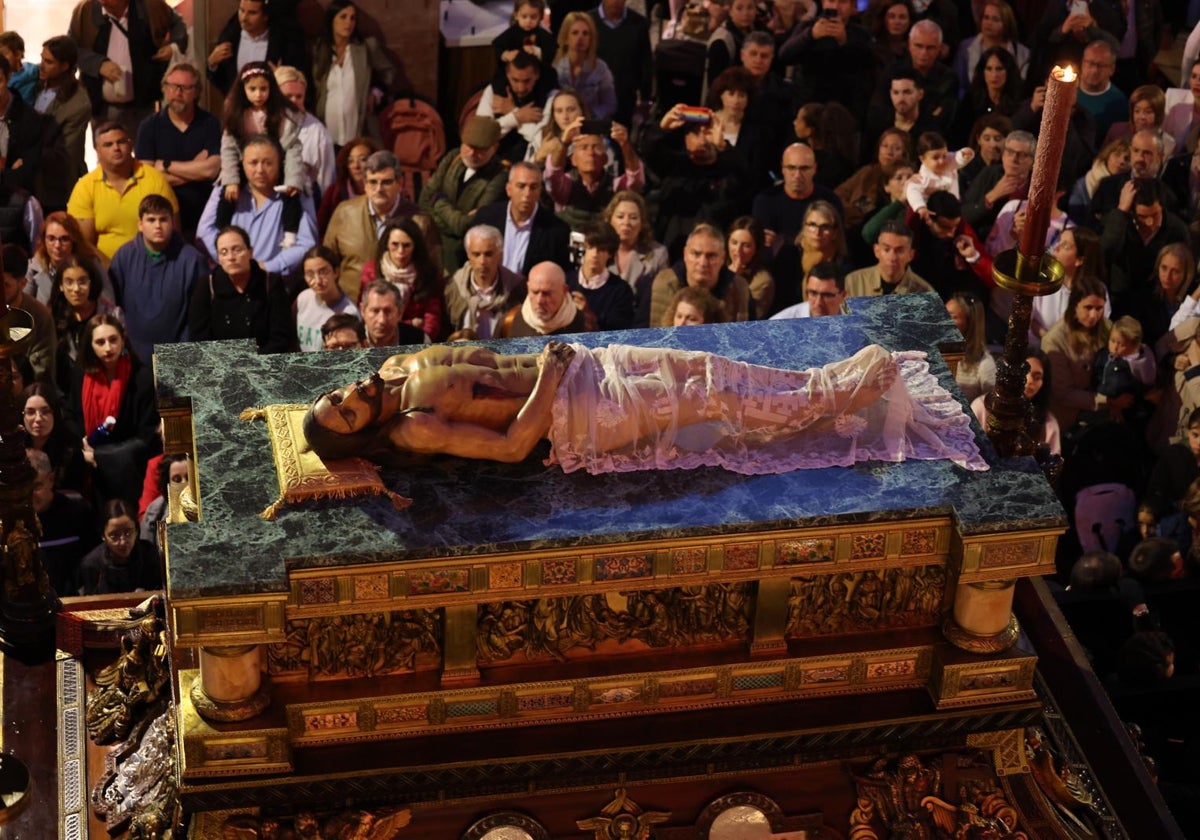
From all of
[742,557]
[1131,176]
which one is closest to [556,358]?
[742,557]

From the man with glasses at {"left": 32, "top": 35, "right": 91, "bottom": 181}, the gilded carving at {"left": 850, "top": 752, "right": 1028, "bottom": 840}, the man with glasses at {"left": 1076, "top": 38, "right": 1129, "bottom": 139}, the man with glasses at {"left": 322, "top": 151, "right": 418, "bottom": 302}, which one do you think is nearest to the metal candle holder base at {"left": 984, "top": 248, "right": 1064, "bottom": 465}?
the gilded carving at {"left": 850, "top": 752, "right": 1028, "bottom": 840}

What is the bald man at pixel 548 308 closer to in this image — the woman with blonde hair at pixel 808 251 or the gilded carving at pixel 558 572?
the woman with blonde hair at pixel 808 251

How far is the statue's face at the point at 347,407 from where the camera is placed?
383 inches

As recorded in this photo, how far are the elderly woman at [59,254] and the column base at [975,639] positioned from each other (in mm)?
5568

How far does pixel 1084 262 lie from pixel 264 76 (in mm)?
4941

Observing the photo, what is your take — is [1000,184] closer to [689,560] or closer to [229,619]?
[689,560]

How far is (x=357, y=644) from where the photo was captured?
9.72m

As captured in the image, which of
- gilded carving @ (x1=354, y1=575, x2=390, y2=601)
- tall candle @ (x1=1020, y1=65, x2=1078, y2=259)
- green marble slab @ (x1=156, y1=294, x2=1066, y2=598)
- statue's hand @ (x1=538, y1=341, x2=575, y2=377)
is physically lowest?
gilded carving @ (x1=354, y1=575, x2=390, y2=601)

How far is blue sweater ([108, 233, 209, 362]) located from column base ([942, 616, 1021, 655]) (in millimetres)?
5305

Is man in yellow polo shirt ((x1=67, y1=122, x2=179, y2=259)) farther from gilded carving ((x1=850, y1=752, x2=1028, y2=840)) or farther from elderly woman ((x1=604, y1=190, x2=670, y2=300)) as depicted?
gilded carving ((x1=850, y1=752, x2=1028, y2=840))

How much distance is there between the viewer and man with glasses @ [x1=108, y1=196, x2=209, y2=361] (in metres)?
13.6

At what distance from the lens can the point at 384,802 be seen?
32.5ft

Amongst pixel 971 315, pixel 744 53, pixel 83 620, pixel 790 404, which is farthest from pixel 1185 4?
pixel 83 620

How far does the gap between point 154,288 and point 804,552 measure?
525 centimetres
